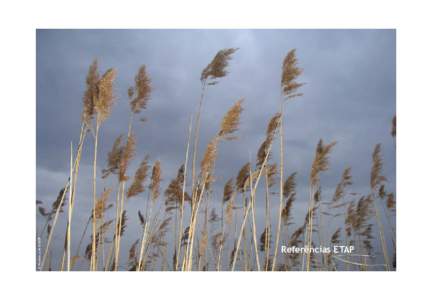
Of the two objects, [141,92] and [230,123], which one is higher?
[141,92]

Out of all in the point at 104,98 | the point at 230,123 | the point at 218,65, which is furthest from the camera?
the point at 218,65

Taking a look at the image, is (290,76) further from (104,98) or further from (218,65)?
(104,98)

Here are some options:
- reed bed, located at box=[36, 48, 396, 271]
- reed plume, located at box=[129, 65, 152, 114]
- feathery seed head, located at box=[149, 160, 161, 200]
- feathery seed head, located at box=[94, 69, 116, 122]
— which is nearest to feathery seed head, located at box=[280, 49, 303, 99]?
reed bed, located at box=[36, 48, 396, 271]

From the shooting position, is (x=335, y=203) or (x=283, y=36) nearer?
(x=283, y=36)

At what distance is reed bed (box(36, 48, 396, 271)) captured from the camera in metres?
4.61

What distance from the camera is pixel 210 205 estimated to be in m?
5.05

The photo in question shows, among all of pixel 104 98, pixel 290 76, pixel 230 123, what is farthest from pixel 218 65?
pixel 104 98

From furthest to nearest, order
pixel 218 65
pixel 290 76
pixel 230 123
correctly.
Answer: pixel 290 76
pixel 218 65
pixel 230 123

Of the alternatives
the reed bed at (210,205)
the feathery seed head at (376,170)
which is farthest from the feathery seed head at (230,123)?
the feathery seed head at (376,170)

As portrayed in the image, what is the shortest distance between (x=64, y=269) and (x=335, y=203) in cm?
286
